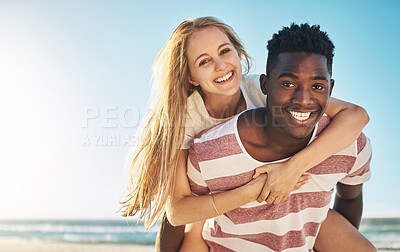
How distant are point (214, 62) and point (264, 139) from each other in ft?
3.57

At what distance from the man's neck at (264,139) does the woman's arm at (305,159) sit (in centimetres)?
5

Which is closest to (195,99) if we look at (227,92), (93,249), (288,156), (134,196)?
(227,92)

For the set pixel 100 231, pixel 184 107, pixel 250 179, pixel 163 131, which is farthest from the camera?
pixel 100 231

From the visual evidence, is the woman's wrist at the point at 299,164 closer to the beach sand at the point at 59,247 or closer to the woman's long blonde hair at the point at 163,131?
the woman's long blonde hair at the point at 163,131

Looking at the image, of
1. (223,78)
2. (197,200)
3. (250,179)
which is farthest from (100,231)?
(250,179)

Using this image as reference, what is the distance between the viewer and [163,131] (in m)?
3.19

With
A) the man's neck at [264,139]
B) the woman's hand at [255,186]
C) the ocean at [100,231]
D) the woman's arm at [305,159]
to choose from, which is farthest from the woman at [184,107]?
the ocean at [100,231]

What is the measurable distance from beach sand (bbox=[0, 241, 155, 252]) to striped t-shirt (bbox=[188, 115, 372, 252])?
4233 millimetres

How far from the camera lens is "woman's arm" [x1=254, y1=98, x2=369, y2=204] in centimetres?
246

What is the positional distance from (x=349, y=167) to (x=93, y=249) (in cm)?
554

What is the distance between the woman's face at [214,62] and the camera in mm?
3309

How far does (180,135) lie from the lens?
3.04 metres

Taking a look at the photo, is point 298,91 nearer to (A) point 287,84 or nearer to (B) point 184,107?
(A) point 287,84

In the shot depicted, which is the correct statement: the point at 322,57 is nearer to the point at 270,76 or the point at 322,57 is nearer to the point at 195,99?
the point at 270,76
